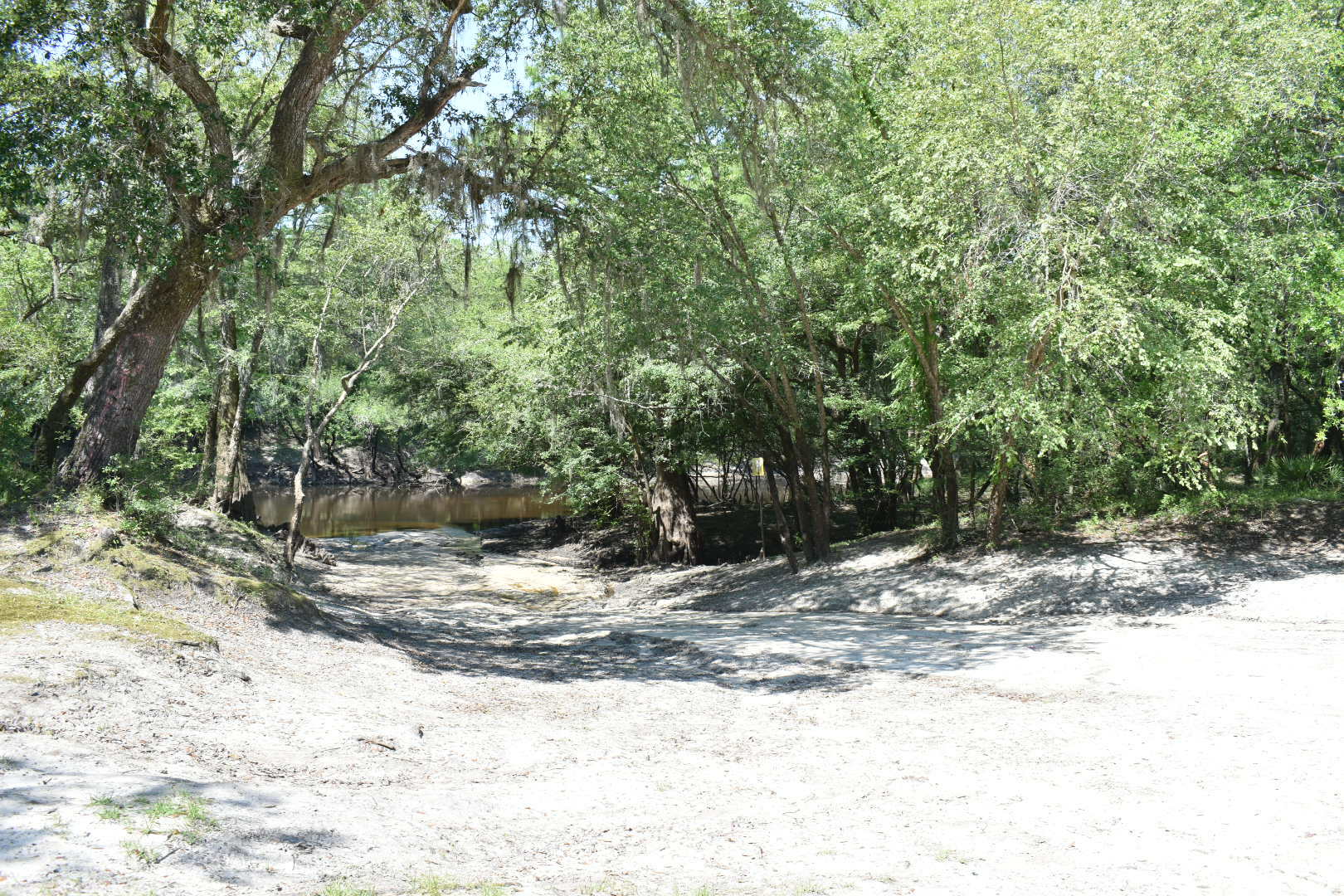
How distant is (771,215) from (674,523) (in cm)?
1006

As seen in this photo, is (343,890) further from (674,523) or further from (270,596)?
(674,523)

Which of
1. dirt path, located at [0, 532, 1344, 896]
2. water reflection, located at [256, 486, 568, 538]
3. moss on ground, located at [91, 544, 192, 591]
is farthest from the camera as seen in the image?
water reflection, located at [256, 486, 568, 538]

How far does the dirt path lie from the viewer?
3566 mm

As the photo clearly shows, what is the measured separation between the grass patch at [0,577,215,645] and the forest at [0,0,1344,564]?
179 cm

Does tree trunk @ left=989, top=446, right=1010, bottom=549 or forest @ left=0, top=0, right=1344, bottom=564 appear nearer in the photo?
forest @ left=0, top=0, right=1344, bottom=564

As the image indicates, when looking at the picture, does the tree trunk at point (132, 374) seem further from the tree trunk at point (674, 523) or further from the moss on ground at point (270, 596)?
the tree trunk at point (674, 523)

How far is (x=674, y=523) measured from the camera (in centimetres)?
2200

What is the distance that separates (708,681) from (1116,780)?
157 inches

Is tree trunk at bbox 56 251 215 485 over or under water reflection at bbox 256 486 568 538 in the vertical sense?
over

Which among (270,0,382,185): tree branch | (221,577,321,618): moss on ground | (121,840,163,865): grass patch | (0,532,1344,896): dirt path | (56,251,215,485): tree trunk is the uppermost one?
(270,0,382,185): tree branch

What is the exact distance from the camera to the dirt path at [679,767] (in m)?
3.57

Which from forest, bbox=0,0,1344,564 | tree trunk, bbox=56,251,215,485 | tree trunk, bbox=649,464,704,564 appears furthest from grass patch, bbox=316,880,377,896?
tree trunk, bbox=649,464,704,564

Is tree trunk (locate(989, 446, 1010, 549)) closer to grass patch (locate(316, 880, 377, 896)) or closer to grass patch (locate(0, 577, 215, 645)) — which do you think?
grass patch (locate(0, 577, 215, 645))

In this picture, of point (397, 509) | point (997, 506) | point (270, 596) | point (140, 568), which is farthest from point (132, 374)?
point (397, 509)
